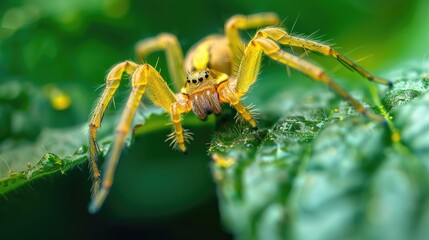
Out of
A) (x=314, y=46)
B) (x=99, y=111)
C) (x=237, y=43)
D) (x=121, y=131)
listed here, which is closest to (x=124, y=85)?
(x=99, y=111)

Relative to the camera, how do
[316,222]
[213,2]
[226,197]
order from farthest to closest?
[213,2] < [226,197] < [316,222]

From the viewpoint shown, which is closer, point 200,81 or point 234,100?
point 234,100

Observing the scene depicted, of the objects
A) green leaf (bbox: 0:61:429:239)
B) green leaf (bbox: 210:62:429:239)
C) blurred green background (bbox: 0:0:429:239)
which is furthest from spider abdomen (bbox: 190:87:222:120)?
green leaf (bbox: 210:62:429:239)

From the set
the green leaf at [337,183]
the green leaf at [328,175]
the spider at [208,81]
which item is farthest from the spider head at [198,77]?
the green leaf at [337,183]

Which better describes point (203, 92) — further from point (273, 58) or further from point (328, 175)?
point (328, 175)

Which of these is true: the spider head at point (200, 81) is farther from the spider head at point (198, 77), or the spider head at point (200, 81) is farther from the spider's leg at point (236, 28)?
the spider's leg at point (236, 28)

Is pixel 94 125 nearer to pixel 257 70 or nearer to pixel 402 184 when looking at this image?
pixel 257 70

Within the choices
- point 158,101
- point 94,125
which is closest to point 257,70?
point 158,101
